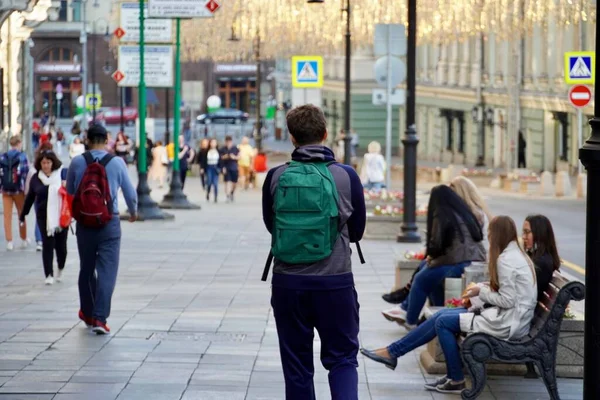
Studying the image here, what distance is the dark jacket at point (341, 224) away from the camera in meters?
7.48

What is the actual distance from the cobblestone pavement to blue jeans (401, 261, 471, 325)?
0.31 meters

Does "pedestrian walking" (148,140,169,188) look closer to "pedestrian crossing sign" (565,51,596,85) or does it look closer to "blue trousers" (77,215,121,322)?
"pedestrian crossing sign" (565,51,596,85)

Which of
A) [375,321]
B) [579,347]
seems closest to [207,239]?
[375,321]

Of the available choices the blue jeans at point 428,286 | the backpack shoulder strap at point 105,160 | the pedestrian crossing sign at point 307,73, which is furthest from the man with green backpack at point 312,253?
the pedestrian crossing sign at point 307,73

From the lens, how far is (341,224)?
24.7 ft

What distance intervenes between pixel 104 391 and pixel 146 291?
643 cm

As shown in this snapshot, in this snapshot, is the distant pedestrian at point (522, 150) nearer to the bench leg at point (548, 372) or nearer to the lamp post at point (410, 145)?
the lamp post at point (410, 145)

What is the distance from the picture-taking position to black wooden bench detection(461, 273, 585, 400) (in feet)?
31.4

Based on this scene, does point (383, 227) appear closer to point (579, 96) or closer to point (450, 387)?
point (579, 96)

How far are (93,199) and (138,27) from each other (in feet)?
68.5

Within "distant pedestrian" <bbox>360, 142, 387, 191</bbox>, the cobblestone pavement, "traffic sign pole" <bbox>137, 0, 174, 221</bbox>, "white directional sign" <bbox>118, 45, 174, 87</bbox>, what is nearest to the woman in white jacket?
the cobblestone pavement

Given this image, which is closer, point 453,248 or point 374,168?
point 453,248

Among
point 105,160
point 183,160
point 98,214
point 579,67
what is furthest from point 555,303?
point 183,160

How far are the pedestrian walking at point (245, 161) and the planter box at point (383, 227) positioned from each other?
19446mm
